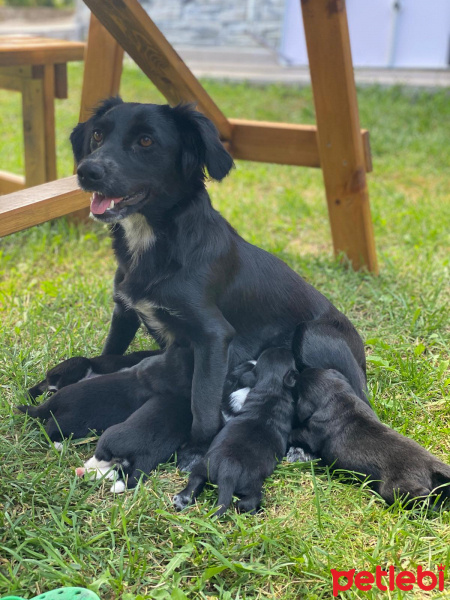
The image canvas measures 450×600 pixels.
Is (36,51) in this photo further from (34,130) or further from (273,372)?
(273,372)

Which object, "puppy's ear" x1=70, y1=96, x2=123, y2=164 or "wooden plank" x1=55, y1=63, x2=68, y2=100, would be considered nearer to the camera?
"puppy's ear" x1=70, y1=96, x2=123, y2=164

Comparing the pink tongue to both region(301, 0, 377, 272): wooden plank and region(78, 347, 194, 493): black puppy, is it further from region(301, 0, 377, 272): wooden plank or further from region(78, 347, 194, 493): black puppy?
region(301, 0, 377, 272): wooden plank

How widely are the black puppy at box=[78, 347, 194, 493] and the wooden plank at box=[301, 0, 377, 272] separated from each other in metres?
2.01

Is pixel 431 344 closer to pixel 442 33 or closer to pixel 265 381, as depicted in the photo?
pixel 265 381

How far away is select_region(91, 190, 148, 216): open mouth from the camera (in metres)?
2.53

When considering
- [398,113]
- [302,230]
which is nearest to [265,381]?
[302,230]

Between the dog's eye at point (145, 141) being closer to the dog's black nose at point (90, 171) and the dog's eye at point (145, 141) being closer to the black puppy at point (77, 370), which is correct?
the dog's black nose at point (90, 171)

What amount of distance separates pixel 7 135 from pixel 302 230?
152 inches

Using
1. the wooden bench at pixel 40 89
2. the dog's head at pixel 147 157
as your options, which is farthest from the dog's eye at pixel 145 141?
the wooden bench at pixel 40 89

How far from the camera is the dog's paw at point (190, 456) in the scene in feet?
8.02

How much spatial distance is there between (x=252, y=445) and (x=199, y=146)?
116 cm

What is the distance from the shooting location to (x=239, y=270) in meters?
2.85

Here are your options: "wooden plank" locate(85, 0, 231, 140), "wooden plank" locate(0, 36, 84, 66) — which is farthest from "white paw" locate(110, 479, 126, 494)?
"wooden plank" locate(0, 36, 84, 66)

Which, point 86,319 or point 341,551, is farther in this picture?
point 86,319
